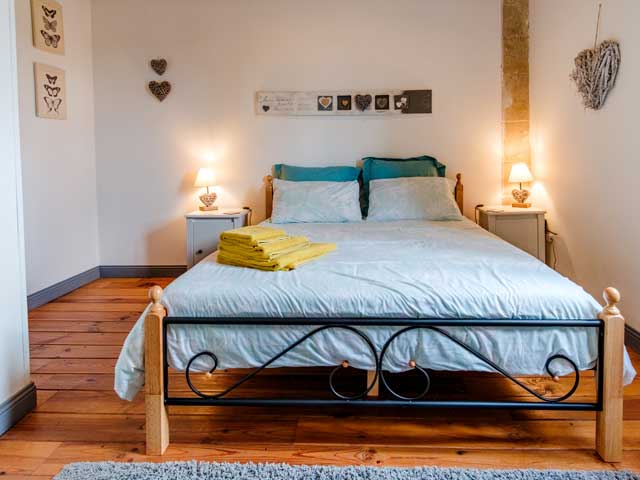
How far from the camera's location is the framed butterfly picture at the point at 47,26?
3.57m

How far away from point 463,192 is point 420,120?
0.71 meters

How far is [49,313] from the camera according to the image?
349cm

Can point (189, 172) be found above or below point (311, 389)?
above

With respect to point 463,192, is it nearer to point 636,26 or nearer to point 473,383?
point 636,26

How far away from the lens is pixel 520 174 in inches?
156

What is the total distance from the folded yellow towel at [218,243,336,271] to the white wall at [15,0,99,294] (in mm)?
2053

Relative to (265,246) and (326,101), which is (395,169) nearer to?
(326,101)

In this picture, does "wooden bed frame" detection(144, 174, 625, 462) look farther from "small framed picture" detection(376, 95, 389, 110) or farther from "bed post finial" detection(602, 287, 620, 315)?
"small framed picture" detection(376, 95, 389, 110)

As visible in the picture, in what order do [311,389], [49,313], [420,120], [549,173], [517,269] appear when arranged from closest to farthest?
[517,269], [311,389], [49,313], [549,173], [420,120]

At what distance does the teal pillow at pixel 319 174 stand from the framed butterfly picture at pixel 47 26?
1953mm

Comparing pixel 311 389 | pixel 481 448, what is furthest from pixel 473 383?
pixel 311 389

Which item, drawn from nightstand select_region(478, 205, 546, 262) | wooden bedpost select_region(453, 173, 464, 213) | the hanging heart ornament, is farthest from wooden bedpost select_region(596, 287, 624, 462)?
wooden bedpost select_region(453, 173, 464, 213)

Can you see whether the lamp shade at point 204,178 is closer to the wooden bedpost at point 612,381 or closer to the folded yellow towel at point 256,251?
the folded yellow towel at point 256,251

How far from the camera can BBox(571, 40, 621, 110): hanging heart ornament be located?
2840 mm
